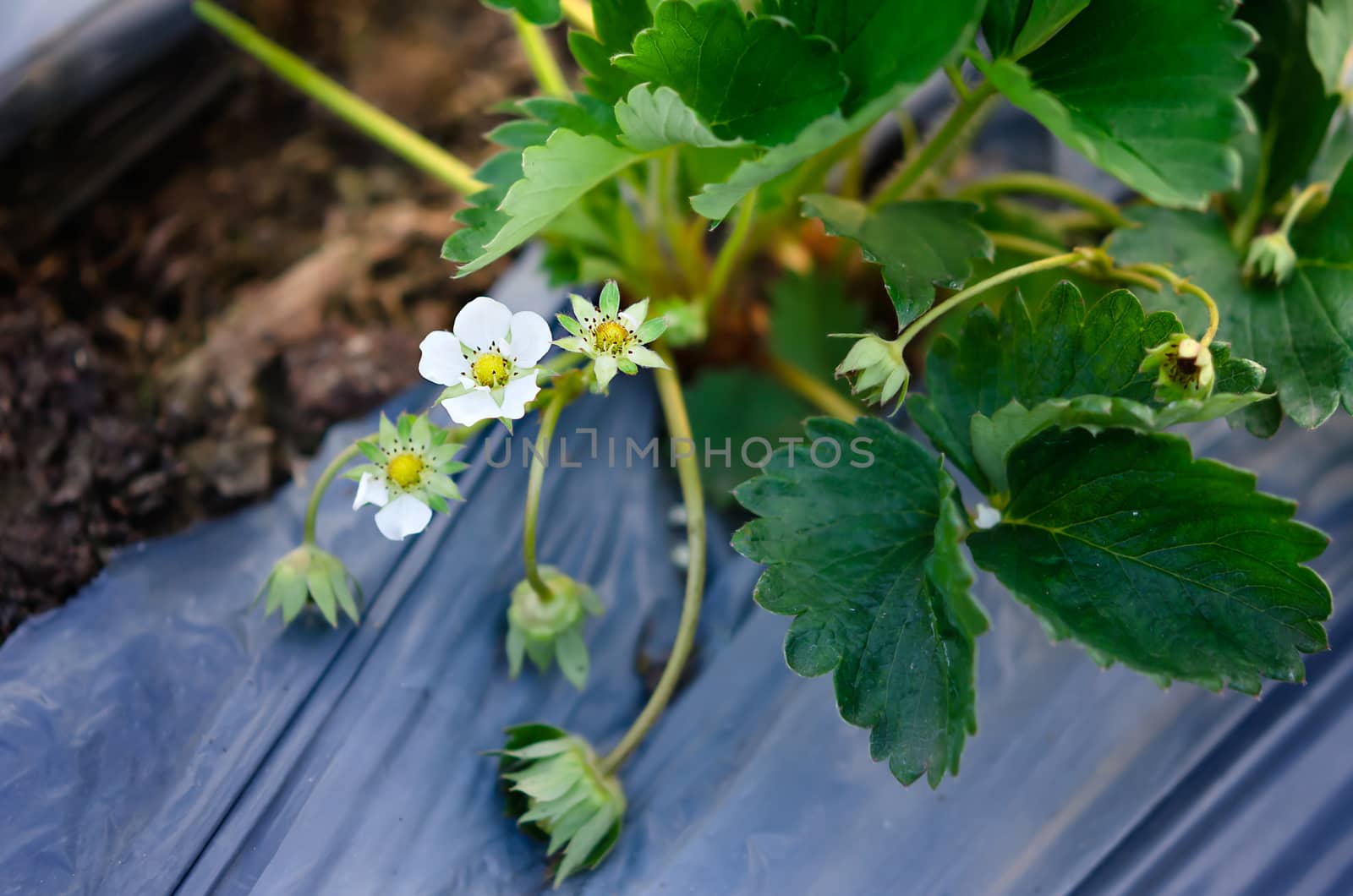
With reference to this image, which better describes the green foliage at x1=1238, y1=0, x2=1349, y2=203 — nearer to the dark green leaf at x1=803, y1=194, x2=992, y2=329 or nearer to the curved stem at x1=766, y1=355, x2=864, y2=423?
the dark green leaf at x1=803, y1=194, x2=992, y2=329

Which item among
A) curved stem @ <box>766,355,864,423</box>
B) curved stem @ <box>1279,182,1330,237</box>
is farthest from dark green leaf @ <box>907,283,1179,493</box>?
curved stem @ <box>1279,182,1330,237</box>

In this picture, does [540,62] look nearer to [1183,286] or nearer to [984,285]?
[984,285]

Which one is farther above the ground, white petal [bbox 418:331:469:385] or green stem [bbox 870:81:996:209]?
white petal [bbox 418:331:469:385]

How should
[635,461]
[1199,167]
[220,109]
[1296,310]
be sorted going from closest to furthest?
[1199,167] < [1296,310] < [635,461] < [220,109]

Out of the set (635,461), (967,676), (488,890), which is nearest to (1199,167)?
(967,676)

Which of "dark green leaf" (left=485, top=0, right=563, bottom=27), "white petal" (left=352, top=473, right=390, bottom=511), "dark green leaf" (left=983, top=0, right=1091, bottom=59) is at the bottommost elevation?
"white petal" (left=352, top=473, right=390, bottom=511)

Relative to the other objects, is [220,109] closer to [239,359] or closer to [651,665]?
[239,359]

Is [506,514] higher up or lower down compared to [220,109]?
lower down
